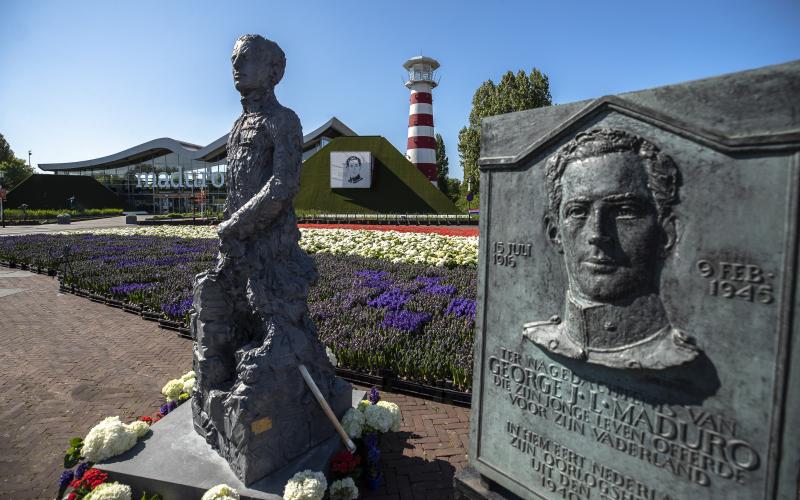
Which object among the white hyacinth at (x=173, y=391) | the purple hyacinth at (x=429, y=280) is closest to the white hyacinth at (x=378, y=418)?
the white hyacinth at (x=173, y=391)

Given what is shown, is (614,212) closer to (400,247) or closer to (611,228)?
(611,228)

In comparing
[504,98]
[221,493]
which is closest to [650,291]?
[221,493]

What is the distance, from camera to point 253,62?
3.24 meters

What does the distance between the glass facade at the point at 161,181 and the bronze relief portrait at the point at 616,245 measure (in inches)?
2333

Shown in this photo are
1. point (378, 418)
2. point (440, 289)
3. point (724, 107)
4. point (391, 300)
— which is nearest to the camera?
point (724, 107)

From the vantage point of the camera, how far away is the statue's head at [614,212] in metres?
1.92

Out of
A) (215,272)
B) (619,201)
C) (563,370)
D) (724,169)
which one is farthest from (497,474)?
(215,272)

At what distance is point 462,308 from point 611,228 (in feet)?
16.9

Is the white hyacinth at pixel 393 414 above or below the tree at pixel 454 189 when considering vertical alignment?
below

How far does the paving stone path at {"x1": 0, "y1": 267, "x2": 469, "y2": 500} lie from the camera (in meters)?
3.60

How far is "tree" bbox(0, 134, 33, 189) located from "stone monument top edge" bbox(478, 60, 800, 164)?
3127 inches

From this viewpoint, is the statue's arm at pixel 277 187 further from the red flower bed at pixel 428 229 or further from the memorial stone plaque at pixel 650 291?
the red flower bed at pixel 428 229

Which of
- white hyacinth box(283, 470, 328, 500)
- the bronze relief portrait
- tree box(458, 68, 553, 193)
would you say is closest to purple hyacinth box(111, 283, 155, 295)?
white hyacinth box(283, 470, 328, 500)

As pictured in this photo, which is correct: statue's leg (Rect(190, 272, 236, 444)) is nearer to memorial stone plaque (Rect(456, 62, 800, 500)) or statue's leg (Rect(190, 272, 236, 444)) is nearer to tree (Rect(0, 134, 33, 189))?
memorial stone plaque (Rect(456, 62, 800, 500))
